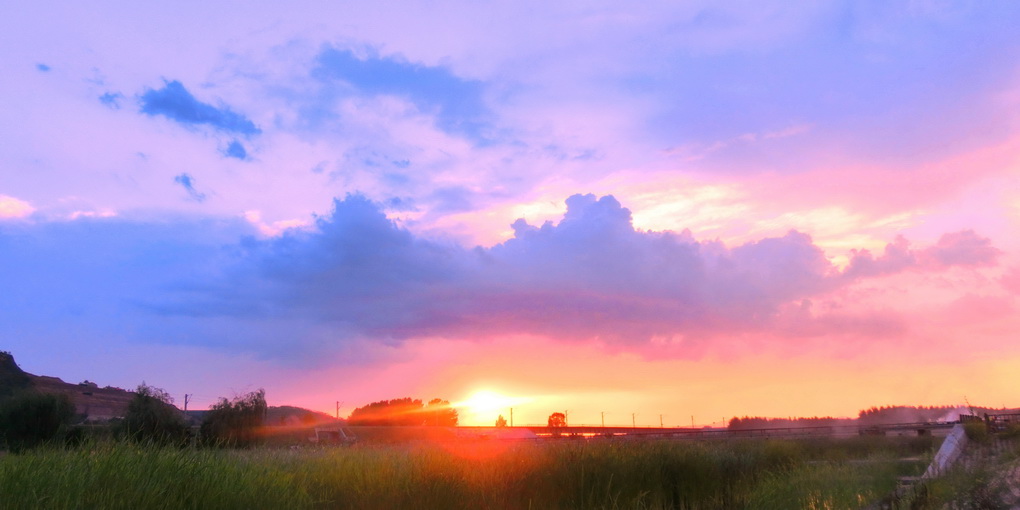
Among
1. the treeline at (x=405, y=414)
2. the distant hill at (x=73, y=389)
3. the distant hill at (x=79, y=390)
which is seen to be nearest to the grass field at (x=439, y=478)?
the distant hill at (x=79, y=390)

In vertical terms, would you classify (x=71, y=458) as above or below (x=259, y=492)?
above

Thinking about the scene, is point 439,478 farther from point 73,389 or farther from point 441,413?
point 441,413

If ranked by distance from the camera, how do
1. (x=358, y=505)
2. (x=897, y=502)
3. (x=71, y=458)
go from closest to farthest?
(x=71, y=458)
(x=358, y=505)
(x=897, y=502)

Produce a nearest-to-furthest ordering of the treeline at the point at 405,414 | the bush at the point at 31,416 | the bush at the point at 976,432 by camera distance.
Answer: the bush at the point at 31,416
the bush at the point at 976,432
the treeline at the point at 405,414

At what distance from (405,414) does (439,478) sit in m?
92.7

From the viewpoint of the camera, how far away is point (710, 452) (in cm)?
2827

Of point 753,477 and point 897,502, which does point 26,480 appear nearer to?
point 897,502

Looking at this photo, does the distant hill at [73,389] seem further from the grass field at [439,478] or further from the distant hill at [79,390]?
the grass field at [439,478]

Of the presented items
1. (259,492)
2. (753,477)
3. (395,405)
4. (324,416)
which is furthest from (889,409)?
(259,492)

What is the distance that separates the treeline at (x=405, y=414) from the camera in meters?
97.9

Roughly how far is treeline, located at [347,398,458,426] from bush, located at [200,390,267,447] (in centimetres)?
4758

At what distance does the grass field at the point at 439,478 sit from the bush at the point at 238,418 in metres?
25.5

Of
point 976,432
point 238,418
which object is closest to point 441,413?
point 238,418

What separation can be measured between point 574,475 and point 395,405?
111651 mm
